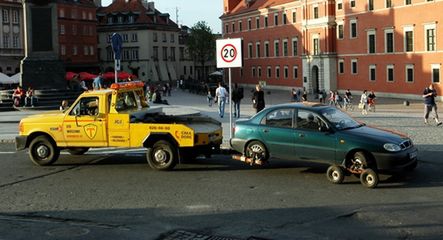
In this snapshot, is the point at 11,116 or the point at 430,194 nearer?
the point at 430,194

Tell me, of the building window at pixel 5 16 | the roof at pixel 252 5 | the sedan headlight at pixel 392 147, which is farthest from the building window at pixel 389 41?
the sedan headlight at pixel 392 147

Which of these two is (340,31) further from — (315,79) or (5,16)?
(5,16)

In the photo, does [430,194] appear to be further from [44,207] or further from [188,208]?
[44,207]

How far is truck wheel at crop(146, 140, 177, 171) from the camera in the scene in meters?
14.5

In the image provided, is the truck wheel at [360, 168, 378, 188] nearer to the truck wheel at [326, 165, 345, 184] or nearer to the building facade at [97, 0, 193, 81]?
the truck wheel at [326, 165, 345, 184]

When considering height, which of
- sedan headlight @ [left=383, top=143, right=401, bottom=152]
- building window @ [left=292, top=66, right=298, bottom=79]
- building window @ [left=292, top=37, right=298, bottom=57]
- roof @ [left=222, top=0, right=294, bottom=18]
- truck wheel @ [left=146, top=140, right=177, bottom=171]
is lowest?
truck wheel @ [left=146, top=140, right=177, bottom=171]

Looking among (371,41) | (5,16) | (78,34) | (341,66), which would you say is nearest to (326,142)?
(371,41)

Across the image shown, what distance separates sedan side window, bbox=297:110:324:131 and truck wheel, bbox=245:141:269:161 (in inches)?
41.2

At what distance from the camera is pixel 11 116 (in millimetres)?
31391

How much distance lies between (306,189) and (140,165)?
17.4 ft

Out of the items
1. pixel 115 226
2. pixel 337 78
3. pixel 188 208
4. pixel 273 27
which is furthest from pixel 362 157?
pixel 273 27

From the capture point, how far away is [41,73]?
35.6 meters

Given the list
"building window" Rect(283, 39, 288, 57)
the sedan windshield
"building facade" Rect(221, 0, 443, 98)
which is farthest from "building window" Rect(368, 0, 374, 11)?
the sedan windshield

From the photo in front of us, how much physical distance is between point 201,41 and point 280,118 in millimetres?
97499
